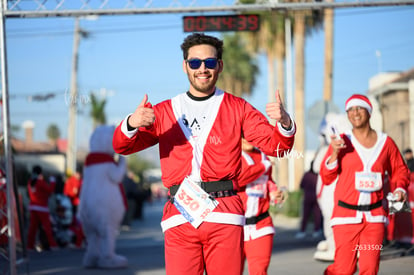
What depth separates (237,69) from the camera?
6053 centimetres

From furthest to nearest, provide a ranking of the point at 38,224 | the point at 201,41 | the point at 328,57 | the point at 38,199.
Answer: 1. the point at 328,57
2. the point at 38,224
3. the point at 38,199
4. the point at 201,41

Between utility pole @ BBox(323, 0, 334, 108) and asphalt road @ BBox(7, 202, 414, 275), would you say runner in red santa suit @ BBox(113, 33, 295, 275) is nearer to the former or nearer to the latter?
asphalt road @ BBox(7, 202, 414, 275)

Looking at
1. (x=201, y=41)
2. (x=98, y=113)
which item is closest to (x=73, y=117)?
(x=98, y=113)

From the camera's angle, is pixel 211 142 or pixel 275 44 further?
pixel 275 44

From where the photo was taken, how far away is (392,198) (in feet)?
25.1

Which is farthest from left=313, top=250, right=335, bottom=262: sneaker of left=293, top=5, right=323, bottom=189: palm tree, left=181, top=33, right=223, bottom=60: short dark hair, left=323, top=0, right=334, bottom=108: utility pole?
Result: left=293, top=5, right=323, bottom=189: palm tree

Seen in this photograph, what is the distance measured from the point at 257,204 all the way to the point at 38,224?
9783mm

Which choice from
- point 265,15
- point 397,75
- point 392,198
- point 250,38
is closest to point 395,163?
point 392,198

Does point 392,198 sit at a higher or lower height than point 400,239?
higher

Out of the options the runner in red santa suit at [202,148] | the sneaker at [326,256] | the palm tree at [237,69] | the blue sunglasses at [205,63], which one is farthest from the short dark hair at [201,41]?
the palm tree at [237,69]

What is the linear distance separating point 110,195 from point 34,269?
75.5 inches

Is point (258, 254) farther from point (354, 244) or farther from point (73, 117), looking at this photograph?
point (73, 117)

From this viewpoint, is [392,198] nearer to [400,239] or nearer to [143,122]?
[143,122]

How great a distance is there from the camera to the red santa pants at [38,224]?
16375 millimetres
